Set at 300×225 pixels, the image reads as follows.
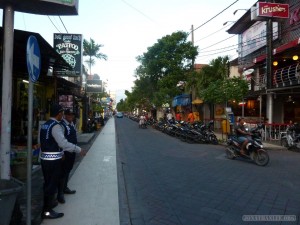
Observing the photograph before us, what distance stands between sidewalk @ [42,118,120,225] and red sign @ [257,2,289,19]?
1558cm

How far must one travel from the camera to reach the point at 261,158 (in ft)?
38.7

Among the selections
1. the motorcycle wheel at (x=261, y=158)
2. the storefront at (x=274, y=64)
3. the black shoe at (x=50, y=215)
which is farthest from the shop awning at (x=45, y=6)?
the storefront at (x=274, y=64)

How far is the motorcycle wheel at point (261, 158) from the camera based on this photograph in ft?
38.5

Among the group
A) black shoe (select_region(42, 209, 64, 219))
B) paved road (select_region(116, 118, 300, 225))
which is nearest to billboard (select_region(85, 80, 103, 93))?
paved road (select_region(116, 118, 300, 225))

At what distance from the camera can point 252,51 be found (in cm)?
2886

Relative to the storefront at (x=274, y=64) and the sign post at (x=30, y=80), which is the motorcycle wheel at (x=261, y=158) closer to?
the storefront at (x=274, y=64)

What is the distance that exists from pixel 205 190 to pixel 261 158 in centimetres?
444

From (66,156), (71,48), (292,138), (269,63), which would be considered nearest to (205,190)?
(66,156)

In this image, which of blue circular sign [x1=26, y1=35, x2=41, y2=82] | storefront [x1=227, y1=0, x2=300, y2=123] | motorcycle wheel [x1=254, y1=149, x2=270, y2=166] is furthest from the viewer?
storefront [x1=227, y1=0, x2=300, y2=123]

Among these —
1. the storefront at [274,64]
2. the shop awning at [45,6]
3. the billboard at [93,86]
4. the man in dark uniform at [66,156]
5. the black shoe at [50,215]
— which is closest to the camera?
the black shoe at [50,215]

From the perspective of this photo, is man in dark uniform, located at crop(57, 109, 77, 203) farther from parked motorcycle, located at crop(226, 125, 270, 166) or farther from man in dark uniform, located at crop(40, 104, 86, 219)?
parked motorcycle, located at crop(226, 125, 270, 166)

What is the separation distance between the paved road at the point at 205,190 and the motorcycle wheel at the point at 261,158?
8.0 inches

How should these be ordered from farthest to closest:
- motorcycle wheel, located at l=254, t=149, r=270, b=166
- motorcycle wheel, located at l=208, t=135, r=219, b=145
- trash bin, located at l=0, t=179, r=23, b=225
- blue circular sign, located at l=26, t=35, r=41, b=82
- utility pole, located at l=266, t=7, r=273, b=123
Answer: utility pole, located at l=266, t=7, r=273, b=123 < motorcycle wheel, located at l=208, t=135, r=219, b=145 < motorcycle wheel, located at l=254, t=149, r=270, b=166 < blue circular sign, located at l=26, t=35, r=41, b=82 < trash bin, located at l=0, t=179, r=23, b=225

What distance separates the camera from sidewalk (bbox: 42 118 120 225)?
5.81 m
